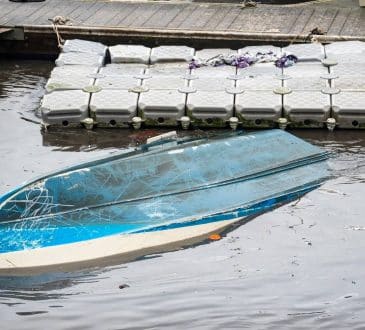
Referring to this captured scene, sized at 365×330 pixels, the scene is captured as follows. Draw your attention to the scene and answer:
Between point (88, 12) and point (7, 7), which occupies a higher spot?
point (7, 7)

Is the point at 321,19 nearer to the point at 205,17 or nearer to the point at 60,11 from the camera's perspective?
the point at 205,17

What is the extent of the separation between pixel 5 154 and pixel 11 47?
568 cm

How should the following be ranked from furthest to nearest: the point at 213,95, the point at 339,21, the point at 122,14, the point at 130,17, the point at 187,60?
the point at 122,14, the point at 130,17, the point at 339,21, the point at 187,60, the point at 213,95

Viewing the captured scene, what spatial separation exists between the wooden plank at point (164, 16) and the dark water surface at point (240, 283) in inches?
272

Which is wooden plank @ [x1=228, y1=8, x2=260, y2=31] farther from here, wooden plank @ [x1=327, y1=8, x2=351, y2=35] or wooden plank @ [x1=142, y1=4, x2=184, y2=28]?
wooden plank @ [x1=327, y1=8, x2=351, y2=35]

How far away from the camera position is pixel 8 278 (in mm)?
10109

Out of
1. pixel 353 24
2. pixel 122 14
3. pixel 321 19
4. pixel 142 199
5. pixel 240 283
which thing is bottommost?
pixel 240 283

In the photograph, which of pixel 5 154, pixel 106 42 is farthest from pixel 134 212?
pixel 106 42

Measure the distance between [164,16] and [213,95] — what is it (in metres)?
4.91

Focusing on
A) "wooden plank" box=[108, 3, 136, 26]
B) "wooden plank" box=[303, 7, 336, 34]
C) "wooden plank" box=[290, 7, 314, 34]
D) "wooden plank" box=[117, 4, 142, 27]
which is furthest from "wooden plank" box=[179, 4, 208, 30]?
"wooden plank" box=[303, 7, 336, 34]

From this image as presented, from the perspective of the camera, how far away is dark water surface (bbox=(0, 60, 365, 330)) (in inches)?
368

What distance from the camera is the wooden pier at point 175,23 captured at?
58.1ft

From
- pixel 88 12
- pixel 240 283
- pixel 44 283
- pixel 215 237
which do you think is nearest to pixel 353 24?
pixel 88 12

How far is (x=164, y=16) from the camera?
62.6 feet
